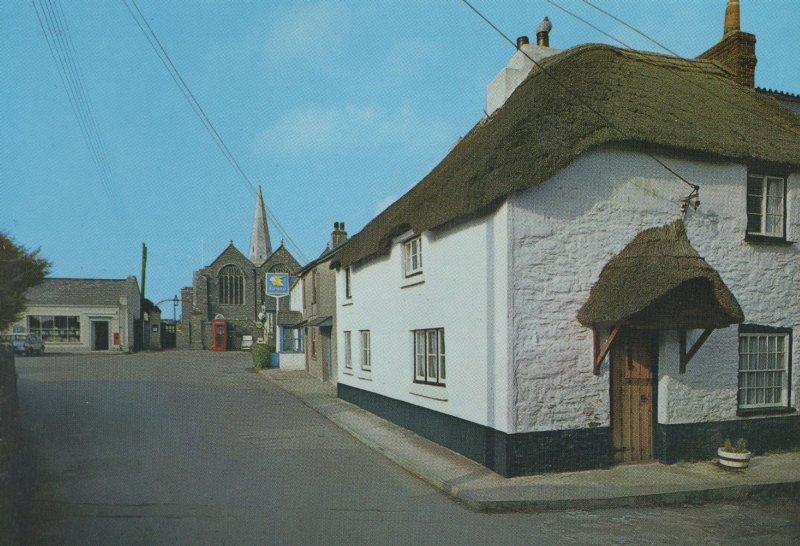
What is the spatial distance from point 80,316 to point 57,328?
5.79ft

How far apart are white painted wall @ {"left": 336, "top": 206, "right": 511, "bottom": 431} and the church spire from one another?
69514 mm

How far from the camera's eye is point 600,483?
8242 mm

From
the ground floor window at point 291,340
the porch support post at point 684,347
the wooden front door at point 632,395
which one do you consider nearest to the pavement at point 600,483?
the wooden front door at point 632,395

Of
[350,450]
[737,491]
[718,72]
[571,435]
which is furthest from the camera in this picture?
[718,72]

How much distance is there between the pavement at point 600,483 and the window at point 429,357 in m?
1.52

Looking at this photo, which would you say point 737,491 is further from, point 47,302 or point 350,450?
point 47,302

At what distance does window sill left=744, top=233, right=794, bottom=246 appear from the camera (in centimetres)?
1023

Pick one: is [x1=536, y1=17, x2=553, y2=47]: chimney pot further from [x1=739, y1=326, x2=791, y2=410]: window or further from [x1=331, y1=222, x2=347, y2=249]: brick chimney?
[x1=331, y1=222, x2=347, y2=249]: brick chimney

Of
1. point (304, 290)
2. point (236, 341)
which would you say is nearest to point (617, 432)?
point (304, 290)

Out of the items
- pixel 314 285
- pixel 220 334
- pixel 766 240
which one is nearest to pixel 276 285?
pixel 314 285

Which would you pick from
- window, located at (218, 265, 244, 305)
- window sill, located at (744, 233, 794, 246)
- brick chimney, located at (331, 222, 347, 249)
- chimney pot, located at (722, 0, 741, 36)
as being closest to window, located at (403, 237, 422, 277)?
window sill, located at (744, 233, 794, 246)

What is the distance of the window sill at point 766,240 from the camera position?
33.6 ft

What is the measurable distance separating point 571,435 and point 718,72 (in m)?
8.63

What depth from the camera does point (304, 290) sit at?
29.9 metres
